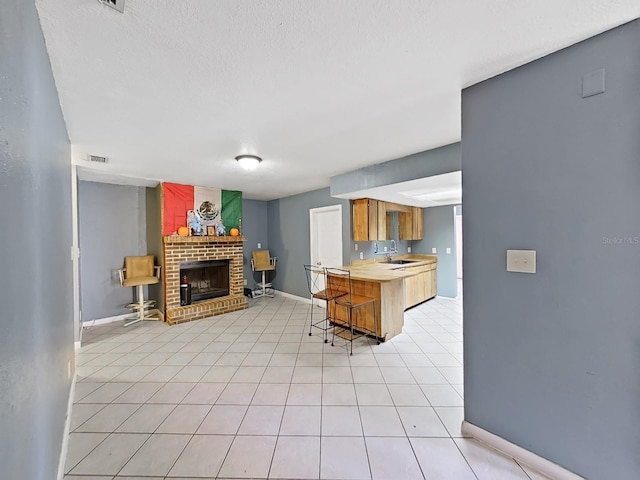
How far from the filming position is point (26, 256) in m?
1.02

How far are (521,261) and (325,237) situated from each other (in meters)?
3.98

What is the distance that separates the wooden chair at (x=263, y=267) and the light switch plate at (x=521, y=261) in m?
5.16

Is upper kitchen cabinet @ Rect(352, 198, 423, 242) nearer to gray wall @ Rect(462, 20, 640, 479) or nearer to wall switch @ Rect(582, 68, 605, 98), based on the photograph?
gray wall @ Rect(462, 20, 640, 479)

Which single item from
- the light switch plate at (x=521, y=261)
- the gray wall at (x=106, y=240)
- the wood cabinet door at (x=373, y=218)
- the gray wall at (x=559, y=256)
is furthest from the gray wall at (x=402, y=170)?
the gray wall at (x=106, y=240)

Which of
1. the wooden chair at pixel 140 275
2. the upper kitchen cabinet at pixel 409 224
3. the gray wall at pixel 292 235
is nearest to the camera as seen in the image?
the wooden chair at pixel 140 275

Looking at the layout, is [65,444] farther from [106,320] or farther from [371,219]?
[371,219]

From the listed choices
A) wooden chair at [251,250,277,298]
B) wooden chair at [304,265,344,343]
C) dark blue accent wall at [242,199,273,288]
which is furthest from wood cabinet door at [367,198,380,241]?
dark blue accent wall at [242,199,273,288]

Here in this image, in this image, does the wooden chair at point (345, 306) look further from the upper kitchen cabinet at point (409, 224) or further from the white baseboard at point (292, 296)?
the upper kitchen cabinet at point (409, 224)

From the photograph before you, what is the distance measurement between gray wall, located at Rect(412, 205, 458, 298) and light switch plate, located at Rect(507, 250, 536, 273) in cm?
440

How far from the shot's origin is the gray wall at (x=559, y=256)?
1313 millimetres

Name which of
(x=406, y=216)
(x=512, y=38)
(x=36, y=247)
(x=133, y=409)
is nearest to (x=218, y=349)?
(x=133, y=409)

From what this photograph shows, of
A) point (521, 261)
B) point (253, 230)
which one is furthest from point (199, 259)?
point (521, 261)

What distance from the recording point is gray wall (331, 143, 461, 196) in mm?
2865

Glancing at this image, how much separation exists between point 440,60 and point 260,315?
4508 mm
